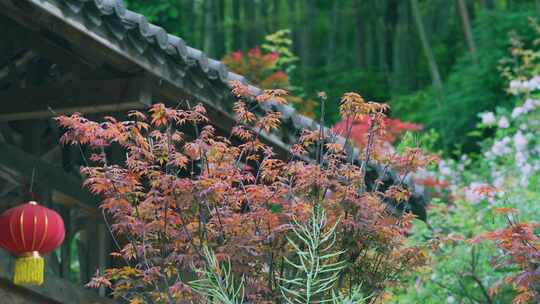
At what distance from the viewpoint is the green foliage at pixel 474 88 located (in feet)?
44.8

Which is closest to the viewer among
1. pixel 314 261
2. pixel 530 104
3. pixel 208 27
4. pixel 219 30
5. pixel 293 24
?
pixel 314 261

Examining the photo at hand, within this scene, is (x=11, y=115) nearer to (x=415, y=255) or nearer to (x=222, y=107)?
(x=222, y=107)

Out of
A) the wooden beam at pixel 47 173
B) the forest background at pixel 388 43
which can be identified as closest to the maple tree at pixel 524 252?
the wooden beam at pixel 47 173

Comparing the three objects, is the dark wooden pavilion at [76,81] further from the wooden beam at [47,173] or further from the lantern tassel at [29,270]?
the lantern tassel at [29,270]

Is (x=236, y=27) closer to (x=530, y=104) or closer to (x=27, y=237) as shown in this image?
(x=530, y=104)

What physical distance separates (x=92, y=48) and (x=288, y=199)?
0.99m

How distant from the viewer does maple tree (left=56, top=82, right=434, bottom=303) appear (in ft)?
13.8

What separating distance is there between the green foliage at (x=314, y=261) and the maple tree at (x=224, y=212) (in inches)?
1.6

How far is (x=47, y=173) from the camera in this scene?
211 inches

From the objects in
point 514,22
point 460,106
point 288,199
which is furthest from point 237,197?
point 514,22

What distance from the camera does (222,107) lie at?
4957 millimetres

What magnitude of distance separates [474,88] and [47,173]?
9.16 meters

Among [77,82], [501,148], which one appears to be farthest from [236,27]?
[77,82]

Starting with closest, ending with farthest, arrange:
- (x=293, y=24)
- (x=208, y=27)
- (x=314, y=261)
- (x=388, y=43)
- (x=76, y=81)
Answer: (x=314, y=261) < (x=76, y=81) < (x=208, y=27) < (x=388, y=43) < (x=293, y=24)
